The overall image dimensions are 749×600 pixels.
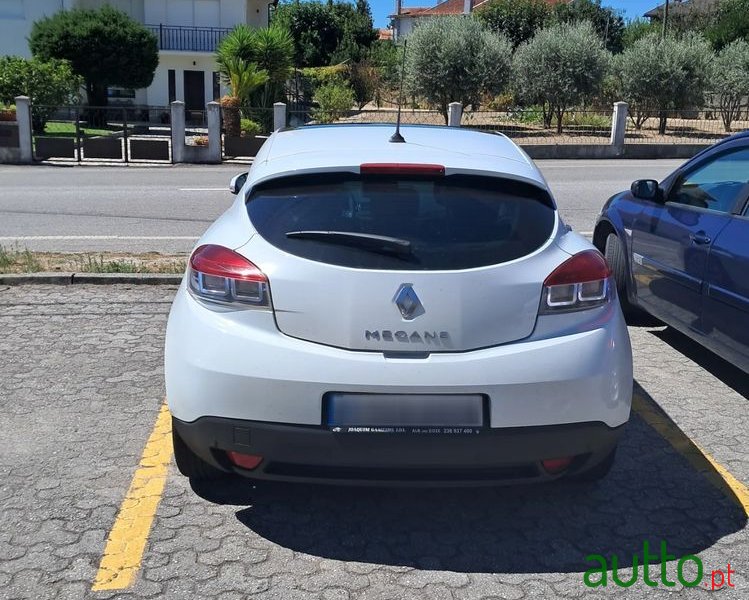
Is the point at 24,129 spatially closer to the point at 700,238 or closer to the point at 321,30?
the point at 700,238

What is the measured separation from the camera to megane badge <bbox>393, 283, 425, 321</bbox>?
291cm

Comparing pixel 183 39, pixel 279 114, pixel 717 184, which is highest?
pixel 183 39

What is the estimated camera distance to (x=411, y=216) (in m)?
3.15

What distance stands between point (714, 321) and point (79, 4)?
38.6 metres

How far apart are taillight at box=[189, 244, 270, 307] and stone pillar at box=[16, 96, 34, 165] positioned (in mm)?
19779

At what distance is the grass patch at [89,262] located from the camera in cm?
729

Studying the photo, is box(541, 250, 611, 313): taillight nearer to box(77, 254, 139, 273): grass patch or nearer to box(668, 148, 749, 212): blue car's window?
box(668, 148, 749, 212): blue car's window

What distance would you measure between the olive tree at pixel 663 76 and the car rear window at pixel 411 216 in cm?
2821

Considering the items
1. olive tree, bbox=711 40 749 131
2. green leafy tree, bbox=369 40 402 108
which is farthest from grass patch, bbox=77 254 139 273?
olive tree, bbox=711 40 749 131

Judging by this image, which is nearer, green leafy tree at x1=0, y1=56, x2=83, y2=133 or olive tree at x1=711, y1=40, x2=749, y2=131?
green leafy tree at x1=0, y1=56, x2=83, y2=133

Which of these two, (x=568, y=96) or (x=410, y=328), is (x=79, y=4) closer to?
(x=568, y=96)

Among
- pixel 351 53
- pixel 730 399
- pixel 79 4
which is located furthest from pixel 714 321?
pixel 351 53

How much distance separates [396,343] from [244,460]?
2.57ft

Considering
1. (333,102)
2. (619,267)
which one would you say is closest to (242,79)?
(333,102)
